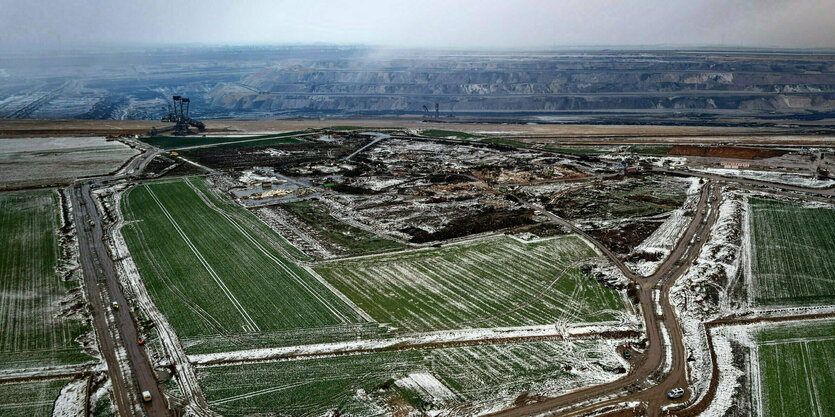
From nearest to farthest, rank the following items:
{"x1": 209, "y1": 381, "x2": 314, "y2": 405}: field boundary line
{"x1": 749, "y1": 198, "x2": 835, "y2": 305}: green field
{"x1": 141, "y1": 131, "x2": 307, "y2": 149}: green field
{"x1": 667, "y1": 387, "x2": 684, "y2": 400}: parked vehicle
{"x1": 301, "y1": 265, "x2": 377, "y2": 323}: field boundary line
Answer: {"x1": 209, "y1": 381, "x2": 314, "y2": 405}: field boundary line → {"x1": 667, "y1": 387, "x2": 684, "y2": 400}: parked vehicle → {"x1": 301, "y1": 265, "x2": 377, "y2": 323}: field boundary line → {"x1": 749, "y1": 198, "x2": 835, "y2": 305}: green field → {"x1": 141, "y1": 131, "x2": 307, "y2": 149}: green field

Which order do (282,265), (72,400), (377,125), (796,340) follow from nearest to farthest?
1. (72,400)
2. (796,340)
3. (282,265)
4. (377,125)

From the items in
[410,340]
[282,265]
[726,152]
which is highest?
[726,152]

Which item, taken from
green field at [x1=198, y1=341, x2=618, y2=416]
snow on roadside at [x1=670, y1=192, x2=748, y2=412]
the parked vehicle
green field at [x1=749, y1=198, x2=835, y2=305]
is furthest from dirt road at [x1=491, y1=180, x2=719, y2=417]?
green field at [x1=749, y1=198, x2=835, y2=305]

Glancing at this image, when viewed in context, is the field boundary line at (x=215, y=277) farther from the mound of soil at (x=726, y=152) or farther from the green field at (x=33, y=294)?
the mound of soil at (x=726, y=152)

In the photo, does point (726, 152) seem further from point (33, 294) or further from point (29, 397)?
point (29, 397)

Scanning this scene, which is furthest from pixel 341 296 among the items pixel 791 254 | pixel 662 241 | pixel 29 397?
pixel 791 254

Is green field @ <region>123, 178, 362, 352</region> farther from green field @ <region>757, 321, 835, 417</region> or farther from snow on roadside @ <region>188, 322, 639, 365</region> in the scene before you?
green field @ <region>757, 321, 835, 417</region>
